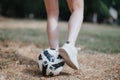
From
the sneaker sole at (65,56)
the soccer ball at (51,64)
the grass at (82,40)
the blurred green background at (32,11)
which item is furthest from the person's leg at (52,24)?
the blurred green background at (32,11)

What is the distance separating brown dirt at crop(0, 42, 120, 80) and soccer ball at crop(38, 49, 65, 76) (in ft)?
0.17

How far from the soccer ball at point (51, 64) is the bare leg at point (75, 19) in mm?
209

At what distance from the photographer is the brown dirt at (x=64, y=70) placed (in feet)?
9.65

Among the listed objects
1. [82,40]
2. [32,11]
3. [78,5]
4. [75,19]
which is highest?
[78,5]

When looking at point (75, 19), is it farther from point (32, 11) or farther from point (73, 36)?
point (32, 11)

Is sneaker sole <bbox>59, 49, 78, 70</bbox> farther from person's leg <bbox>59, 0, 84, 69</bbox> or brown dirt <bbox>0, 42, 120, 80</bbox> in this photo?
brown dirt <bbox>0, 42, 120, 80</bbox>

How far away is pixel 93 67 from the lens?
11.2ft

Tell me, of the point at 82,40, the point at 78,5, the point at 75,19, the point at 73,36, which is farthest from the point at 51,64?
the point at 82,40

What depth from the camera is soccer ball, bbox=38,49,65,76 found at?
9.51 feet

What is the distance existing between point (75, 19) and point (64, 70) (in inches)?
21.8

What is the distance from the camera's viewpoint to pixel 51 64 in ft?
9.55

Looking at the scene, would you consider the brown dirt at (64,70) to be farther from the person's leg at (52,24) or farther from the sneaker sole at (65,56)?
the person's leg at (52,24)

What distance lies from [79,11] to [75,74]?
592 mm

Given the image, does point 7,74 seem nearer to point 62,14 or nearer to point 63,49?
point 63,49
